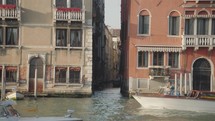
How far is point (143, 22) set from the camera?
95.0ft

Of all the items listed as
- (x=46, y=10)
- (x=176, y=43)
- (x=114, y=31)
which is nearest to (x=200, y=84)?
(x=176, y=43)

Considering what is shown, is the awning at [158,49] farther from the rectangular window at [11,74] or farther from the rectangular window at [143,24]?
the rectangular window at [11,74]

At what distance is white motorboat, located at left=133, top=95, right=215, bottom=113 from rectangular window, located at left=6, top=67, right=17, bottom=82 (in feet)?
26.2

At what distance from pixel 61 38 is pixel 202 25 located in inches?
292

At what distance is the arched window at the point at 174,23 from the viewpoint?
28859 millimetres

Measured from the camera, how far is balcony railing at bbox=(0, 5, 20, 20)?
1094 inches

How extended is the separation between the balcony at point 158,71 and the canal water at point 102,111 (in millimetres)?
2636

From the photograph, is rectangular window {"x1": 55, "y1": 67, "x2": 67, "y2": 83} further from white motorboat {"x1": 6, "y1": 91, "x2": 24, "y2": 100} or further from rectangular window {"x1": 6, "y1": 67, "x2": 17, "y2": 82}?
white motorboat {"x1": 6, "y1": 91, "x2": 24, "y2": 100}

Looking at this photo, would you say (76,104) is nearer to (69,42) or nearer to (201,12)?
(69,42)

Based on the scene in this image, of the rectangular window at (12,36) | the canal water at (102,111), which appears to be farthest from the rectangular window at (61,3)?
the canal water at (102,111)

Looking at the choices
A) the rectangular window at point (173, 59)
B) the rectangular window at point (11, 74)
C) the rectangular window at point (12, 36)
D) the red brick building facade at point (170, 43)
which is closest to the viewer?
the rectangular window at point (11, 74)

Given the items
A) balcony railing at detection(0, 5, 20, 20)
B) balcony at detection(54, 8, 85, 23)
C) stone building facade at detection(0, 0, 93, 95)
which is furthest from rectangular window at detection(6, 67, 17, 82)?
balcony at detection(54, 8, 85, 23)

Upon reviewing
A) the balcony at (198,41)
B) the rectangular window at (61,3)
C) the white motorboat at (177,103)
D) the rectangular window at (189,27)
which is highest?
the rectangular window at (61,3)

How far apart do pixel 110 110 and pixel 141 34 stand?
7570 mm
